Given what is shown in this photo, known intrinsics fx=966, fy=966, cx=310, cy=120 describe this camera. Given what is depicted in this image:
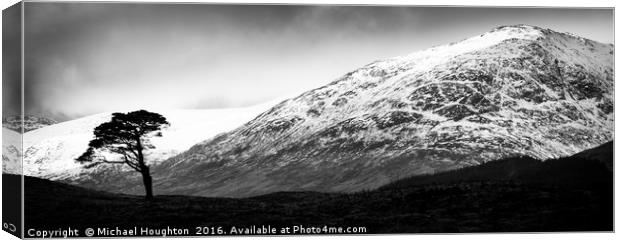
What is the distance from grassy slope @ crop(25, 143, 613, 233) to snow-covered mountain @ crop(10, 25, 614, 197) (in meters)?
0.48

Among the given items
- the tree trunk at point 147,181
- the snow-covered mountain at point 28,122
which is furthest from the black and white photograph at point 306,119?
the snow-covered mountain at point 28,122

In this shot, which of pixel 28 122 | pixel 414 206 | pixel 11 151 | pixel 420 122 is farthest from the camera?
pixel 420 122

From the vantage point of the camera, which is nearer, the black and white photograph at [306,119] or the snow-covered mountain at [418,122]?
the black and white photograph at [306,119]

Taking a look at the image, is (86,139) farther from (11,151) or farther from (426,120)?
(426,120)

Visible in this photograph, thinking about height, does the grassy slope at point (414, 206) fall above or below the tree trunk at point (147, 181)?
below

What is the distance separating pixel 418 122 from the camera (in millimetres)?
33438

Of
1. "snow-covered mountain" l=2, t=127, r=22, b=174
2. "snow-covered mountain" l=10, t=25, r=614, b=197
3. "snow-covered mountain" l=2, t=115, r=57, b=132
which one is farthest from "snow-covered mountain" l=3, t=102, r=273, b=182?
"snow-covered mountain" l=10, t=25, r=614, b=197

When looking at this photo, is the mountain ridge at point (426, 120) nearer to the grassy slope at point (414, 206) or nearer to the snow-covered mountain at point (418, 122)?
the snow-covered mountain at point (418, 122)

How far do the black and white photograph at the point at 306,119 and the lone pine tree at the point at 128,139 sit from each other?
5cm

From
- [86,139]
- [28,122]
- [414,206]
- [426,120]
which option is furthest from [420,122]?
[28,122]

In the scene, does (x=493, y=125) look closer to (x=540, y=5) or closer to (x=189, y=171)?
(x=540, y=5)

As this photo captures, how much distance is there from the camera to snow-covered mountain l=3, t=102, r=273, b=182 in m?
31.2

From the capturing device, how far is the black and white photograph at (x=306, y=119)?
31500mm

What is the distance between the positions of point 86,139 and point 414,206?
11.2 metres
